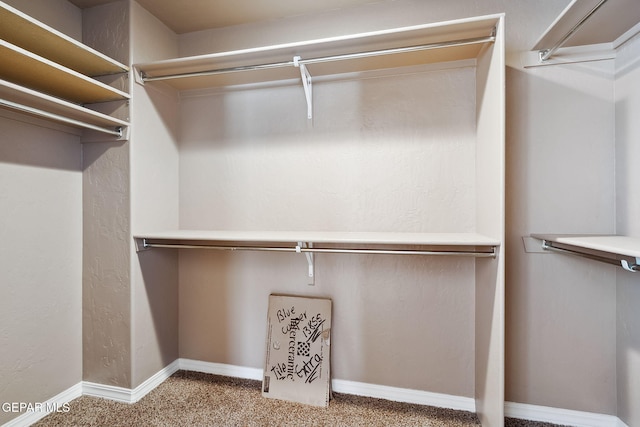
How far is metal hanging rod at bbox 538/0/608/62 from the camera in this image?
1297mm

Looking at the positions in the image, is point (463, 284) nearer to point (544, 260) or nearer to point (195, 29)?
point (544, 260)

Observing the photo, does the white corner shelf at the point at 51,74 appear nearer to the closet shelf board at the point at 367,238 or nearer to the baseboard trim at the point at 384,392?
the closet shelf board at the point at 367,238

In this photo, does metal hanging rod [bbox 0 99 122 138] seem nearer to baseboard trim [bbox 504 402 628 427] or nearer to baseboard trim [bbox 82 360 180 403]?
baseboard trim [bbox 82 360 180 403]

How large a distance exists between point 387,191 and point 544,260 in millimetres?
887

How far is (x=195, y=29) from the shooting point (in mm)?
2162

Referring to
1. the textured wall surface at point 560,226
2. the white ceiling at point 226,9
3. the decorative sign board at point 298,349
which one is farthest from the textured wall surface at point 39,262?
the textured wall surface at point 560,226

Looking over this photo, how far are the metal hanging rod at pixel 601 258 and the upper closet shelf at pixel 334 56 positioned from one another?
3.39 feet

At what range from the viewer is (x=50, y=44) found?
1.51 meters

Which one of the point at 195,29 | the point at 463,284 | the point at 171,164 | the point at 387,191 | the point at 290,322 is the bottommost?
the point at 290,322

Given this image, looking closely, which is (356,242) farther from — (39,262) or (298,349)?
(39,262)

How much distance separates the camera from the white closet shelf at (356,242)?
59.0 inches

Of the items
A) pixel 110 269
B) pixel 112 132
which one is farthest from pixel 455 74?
pixel 110 269

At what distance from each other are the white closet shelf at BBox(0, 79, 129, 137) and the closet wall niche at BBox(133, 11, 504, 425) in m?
0.35

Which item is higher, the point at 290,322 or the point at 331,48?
the point at 331,48
